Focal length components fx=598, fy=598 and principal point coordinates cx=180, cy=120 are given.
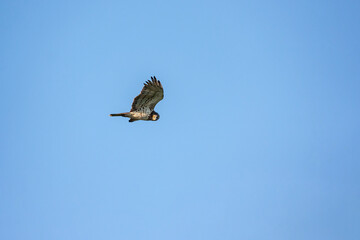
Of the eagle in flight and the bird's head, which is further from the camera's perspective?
the bird's head

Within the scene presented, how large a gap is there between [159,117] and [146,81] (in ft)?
13.8

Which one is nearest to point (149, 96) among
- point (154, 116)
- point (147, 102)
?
point (147, 102)

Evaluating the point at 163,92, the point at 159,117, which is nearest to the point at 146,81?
the point at 163,92

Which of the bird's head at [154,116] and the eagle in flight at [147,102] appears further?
the bird's head at [154,116]

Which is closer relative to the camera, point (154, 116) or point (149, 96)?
point (149, 96)

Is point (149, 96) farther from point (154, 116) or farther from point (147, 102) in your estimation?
point (154, 116)

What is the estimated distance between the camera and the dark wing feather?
3462cm

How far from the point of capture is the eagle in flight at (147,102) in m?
34.8

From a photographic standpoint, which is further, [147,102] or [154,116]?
[154,116]

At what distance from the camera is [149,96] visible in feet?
117

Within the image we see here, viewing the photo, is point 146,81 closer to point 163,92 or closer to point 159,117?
point 163,92

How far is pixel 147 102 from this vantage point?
1431 inches

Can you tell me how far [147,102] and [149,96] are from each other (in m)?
0.73

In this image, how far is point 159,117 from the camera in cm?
3803
